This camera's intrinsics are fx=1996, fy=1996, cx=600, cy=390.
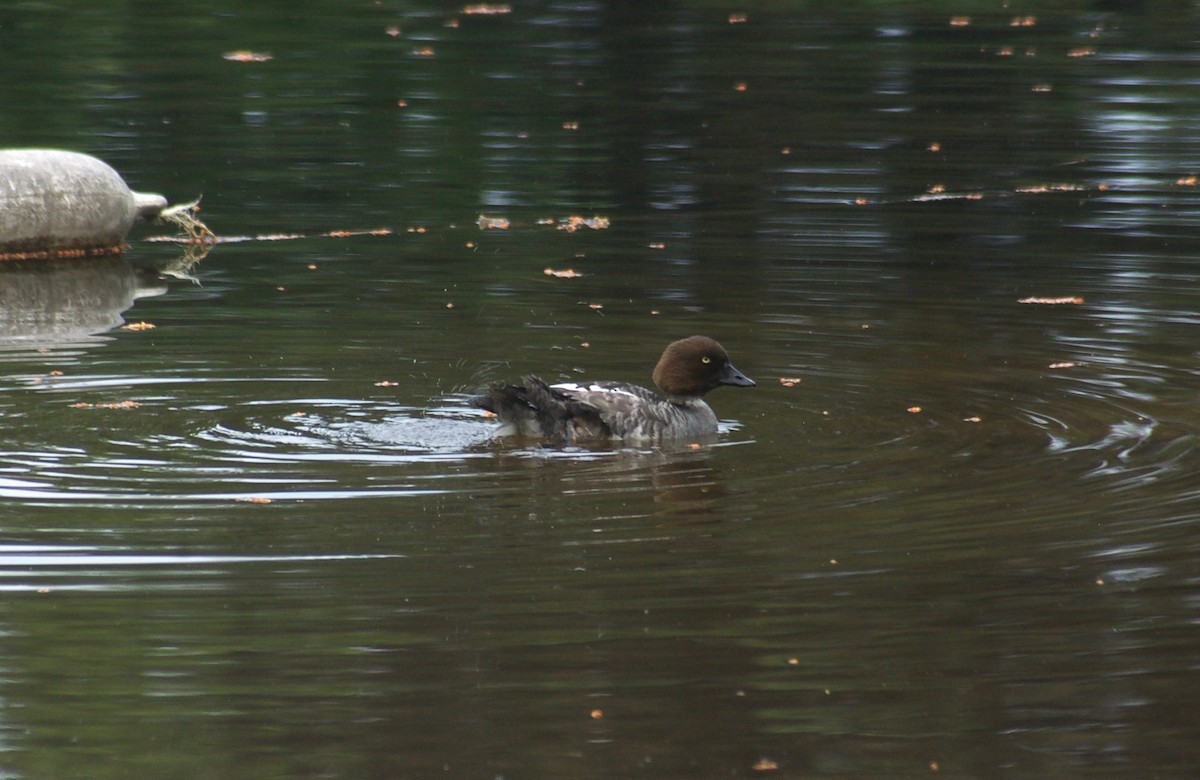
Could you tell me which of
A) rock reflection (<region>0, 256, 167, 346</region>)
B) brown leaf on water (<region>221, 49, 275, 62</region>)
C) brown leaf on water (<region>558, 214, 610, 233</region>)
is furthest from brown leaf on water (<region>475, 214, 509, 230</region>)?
brown leaf on water (<region>221, 49, 275, 62</region>)

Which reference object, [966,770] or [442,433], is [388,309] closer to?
[442,433]

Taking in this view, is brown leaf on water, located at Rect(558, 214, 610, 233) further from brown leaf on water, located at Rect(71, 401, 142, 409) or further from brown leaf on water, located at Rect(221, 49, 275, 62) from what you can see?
brown leaf on water, located at Rect(221, 49, 275, 62)

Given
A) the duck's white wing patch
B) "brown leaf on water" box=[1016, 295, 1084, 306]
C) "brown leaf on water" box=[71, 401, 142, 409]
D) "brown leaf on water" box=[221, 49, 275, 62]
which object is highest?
"brown leaf on water" box=[221, 49, 275, 62]

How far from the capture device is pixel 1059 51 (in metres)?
28.0

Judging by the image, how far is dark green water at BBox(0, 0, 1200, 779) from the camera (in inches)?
256

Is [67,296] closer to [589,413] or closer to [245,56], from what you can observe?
[589,413]

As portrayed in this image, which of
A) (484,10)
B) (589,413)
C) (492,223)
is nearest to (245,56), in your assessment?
(484,10)

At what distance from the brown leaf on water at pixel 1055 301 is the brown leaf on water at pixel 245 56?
54.1ft

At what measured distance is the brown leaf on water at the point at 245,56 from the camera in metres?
28.5

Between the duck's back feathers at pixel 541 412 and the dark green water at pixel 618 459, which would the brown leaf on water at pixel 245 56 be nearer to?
the dark green water at pixel 618 459

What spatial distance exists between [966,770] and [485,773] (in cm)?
145

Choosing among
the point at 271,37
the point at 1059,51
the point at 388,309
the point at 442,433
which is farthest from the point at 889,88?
the point at 442,433

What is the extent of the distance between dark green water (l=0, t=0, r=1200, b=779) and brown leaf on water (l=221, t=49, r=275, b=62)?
14.3ft

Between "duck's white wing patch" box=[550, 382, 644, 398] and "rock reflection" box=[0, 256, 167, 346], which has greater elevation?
"duck's white wing patch" box=[550, 382, 644, 398]
